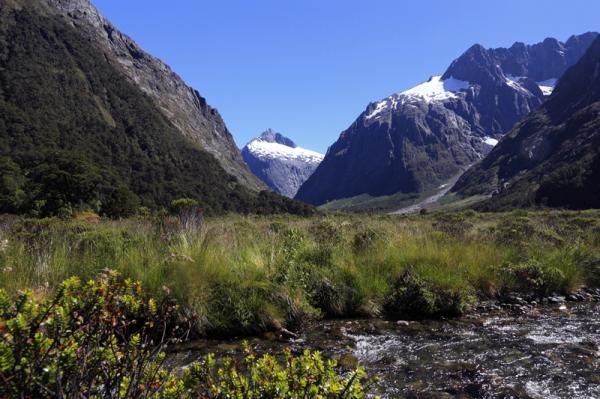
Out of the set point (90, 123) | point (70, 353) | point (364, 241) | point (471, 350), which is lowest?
point (471, 350)

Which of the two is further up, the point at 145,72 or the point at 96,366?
the point at 145,72

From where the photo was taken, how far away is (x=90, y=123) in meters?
113

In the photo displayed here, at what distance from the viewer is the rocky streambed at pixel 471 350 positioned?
4848 millimetres

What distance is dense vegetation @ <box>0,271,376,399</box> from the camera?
2.06m

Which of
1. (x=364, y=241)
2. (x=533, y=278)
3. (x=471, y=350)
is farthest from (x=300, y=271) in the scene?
(x=533, y=278)

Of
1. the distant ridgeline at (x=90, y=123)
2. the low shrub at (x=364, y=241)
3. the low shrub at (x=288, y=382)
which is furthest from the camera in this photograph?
the distant ridgeline at (x=90, y=123)

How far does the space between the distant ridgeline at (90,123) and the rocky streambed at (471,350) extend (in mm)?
67594

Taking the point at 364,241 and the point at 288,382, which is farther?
the point at 364,241

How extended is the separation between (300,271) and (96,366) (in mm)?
5873

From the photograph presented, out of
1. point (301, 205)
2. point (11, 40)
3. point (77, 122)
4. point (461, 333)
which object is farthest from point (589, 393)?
point (11, 40)

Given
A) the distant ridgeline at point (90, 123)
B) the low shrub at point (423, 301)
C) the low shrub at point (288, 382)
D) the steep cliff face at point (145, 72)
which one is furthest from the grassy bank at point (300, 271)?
the steep cliff face at point (145, 72)

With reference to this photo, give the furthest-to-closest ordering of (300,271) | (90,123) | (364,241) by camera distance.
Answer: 1. (90,123)
2. (364,241)
3. (300,271)

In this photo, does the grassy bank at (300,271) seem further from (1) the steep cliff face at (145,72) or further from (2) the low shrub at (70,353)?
(1) the steep cliff face at (145,72)

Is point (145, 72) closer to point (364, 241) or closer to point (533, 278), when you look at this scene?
point (364, 241)
